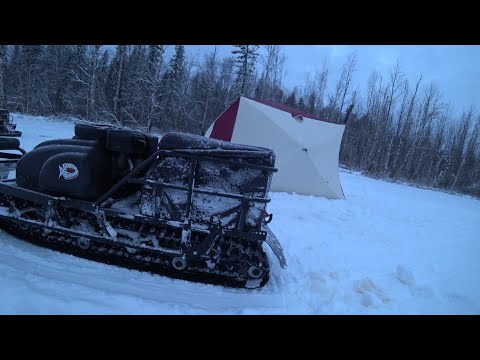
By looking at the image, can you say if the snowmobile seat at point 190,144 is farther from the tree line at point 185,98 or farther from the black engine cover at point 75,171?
the tree line at point 185,98

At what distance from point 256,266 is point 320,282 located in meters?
0.96

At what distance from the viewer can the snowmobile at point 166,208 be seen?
3145 millimetres

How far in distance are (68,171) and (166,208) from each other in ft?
4.10

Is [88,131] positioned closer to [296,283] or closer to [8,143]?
[8,143]

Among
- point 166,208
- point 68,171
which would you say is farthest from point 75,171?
point 166,208

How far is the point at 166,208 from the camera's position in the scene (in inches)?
126

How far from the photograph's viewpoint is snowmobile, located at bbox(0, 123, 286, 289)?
3145mm

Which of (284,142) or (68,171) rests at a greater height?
(284,142)

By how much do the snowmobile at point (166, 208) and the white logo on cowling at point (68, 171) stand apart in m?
0.01

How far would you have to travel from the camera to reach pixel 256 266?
3189 mm

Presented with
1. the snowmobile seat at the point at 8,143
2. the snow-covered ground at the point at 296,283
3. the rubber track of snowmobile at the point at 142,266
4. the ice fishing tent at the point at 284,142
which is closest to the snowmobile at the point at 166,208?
the rubber track of snowmobile at the point at 142,266

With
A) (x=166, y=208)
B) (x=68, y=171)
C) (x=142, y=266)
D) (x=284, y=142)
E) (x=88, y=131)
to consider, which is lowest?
A: (x=142, y=266)

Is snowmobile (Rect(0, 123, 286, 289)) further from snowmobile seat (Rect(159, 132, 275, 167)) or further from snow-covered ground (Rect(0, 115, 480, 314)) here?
snow-covered ground (Rect(0, 115, 480, 314))
